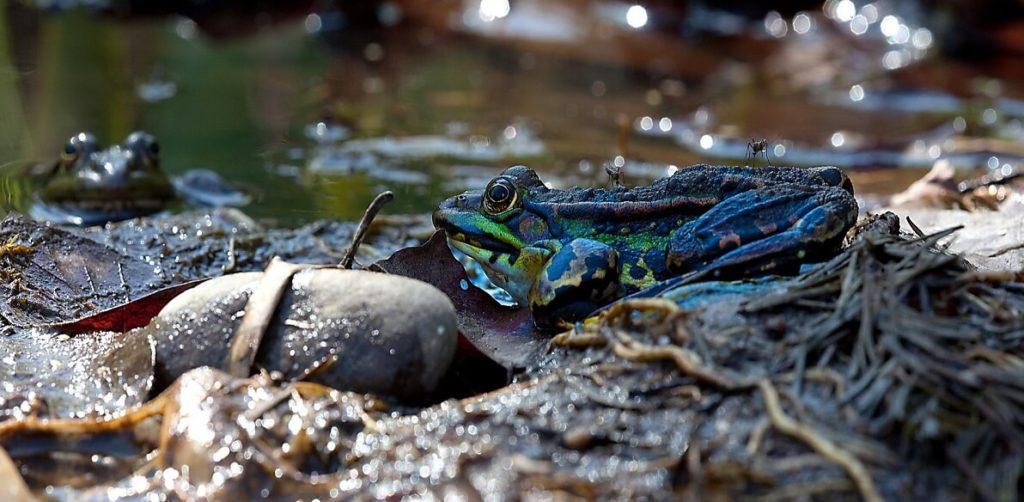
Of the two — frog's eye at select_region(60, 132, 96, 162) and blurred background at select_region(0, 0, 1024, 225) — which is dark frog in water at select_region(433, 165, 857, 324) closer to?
blurred background at select_region(0, 0, 1024, 225)

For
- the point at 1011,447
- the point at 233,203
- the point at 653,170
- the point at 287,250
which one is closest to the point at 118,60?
the point at 233,203

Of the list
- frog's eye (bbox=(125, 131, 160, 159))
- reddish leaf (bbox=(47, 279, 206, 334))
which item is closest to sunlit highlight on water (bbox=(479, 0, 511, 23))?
frog's eye (bbox=(125, 131, 160, 159))

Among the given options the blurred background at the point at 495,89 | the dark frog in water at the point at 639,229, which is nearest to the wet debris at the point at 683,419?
the dark frog in water at the point at 639,229

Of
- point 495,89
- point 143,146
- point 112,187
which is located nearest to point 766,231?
point 112,187

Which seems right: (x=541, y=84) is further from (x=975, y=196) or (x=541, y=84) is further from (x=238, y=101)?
(x=975, y=196)

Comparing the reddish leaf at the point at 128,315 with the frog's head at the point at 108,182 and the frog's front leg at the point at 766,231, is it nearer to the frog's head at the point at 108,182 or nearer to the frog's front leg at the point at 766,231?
the frog's front leg at the point at 766,231

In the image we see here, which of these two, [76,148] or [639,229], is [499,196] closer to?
[639,229]
